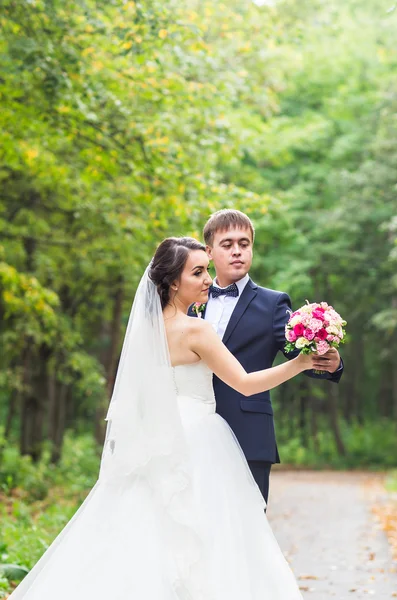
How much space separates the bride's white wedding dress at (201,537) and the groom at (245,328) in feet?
0.43

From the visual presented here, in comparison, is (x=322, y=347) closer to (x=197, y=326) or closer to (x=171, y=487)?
(x=197, y=326)

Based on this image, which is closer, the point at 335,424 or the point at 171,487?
the point at 171,487

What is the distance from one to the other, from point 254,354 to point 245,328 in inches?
6.2

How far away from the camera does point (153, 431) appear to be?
4789 mm

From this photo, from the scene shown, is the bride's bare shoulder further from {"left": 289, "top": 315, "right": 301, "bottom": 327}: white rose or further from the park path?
the park path

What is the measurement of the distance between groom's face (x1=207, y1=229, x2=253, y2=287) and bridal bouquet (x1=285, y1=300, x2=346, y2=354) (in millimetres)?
697

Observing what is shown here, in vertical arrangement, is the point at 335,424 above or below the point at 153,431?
below

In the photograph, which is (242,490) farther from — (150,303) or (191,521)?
(150,303)

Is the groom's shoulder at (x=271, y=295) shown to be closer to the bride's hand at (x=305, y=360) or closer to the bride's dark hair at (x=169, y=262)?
the bride's dark hair at (x=169, y=262)

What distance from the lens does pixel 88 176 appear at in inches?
511

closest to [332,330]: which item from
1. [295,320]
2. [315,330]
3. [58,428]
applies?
[315,330]

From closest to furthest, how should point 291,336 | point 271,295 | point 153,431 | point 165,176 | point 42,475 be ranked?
1. point 291,336
2. point 153,431
3. point 271,295
4. point 165,176
5. point 42,475

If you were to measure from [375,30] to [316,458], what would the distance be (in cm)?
1537

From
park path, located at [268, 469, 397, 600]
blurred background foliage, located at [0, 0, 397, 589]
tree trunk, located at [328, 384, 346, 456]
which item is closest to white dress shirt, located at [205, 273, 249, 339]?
park path, located at [268, 469, 397, 600]
